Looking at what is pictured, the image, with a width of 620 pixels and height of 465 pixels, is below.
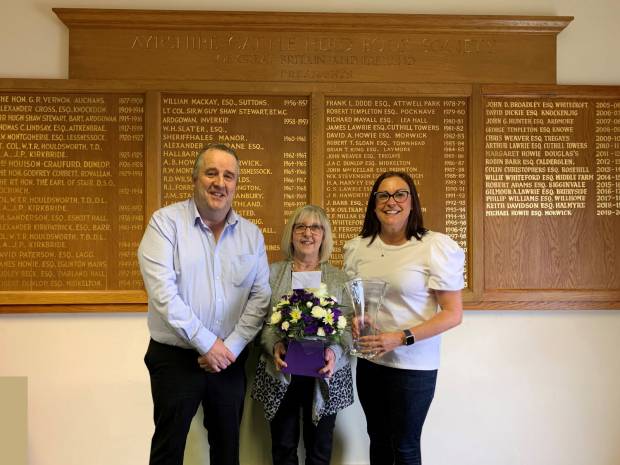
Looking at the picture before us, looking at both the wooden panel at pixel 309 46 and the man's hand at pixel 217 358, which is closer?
the man's hand at pixel 217 358

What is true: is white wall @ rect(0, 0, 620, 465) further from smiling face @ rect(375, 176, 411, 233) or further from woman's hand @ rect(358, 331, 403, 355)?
smiling face @ rect(375, 176, 411, 233)

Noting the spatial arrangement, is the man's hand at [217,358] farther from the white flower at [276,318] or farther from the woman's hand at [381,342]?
the woman's hand at [381,342]

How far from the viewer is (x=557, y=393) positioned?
2.61 metres

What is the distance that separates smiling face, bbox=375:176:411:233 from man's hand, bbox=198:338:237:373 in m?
0.80

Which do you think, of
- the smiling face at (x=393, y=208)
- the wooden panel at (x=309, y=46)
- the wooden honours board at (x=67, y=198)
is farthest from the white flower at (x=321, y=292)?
the wooden panel at (x=309, y=46)

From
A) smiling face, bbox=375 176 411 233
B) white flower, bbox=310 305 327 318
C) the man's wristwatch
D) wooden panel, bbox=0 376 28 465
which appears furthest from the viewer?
smiling face, bbox=375 176 411 233

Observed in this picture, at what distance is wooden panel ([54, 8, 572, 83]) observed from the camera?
2.53m

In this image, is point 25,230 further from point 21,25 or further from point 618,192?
point 618,192

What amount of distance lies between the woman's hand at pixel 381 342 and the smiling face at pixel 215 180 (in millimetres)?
740

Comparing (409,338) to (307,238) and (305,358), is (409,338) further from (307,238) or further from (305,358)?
(307,238)

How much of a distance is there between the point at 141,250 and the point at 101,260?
3.02ft

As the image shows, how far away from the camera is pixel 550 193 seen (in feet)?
8.54

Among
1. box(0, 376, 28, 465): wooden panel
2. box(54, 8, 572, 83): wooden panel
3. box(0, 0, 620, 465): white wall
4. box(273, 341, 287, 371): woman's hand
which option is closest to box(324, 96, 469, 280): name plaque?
box(54, 8, 572, 83): wooden panel

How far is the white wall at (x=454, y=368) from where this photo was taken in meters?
2.52
